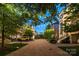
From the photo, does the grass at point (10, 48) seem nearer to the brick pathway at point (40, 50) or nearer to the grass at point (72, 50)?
the brick pathway at point (40, 50)

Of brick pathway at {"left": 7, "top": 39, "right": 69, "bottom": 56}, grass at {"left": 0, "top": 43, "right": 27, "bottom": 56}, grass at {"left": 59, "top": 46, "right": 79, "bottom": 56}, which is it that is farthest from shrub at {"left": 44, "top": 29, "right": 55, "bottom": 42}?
grass at {"left": 0, "top": 43, "right": 27, "bottom": 56}

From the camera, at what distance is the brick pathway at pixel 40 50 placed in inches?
141

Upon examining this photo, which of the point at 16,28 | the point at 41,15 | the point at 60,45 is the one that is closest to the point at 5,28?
the point at 16,28

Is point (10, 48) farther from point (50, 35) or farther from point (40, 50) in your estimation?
point (50, 35)

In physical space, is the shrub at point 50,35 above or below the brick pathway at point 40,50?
above

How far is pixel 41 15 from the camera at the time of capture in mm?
3650

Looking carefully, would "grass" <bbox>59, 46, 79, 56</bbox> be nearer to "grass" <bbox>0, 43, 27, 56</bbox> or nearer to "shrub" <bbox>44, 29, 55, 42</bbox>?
"shrub" <bbox>44, 29, 55, 42</bbox>

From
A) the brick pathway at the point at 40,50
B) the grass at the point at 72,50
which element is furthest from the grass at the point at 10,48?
the grass at the point at 72,50

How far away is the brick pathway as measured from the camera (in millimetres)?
3588

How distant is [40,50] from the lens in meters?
3.60

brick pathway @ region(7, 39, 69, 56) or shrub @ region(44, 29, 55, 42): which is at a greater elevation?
shrub @ region(44, 29, 55, 42)

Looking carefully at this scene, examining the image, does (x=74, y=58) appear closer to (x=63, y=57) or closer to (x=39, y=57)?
(x=63, y=57)

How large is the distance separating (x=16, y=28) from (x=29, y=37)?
19cm

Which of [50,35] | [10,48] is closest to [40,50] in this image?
[50,35]
